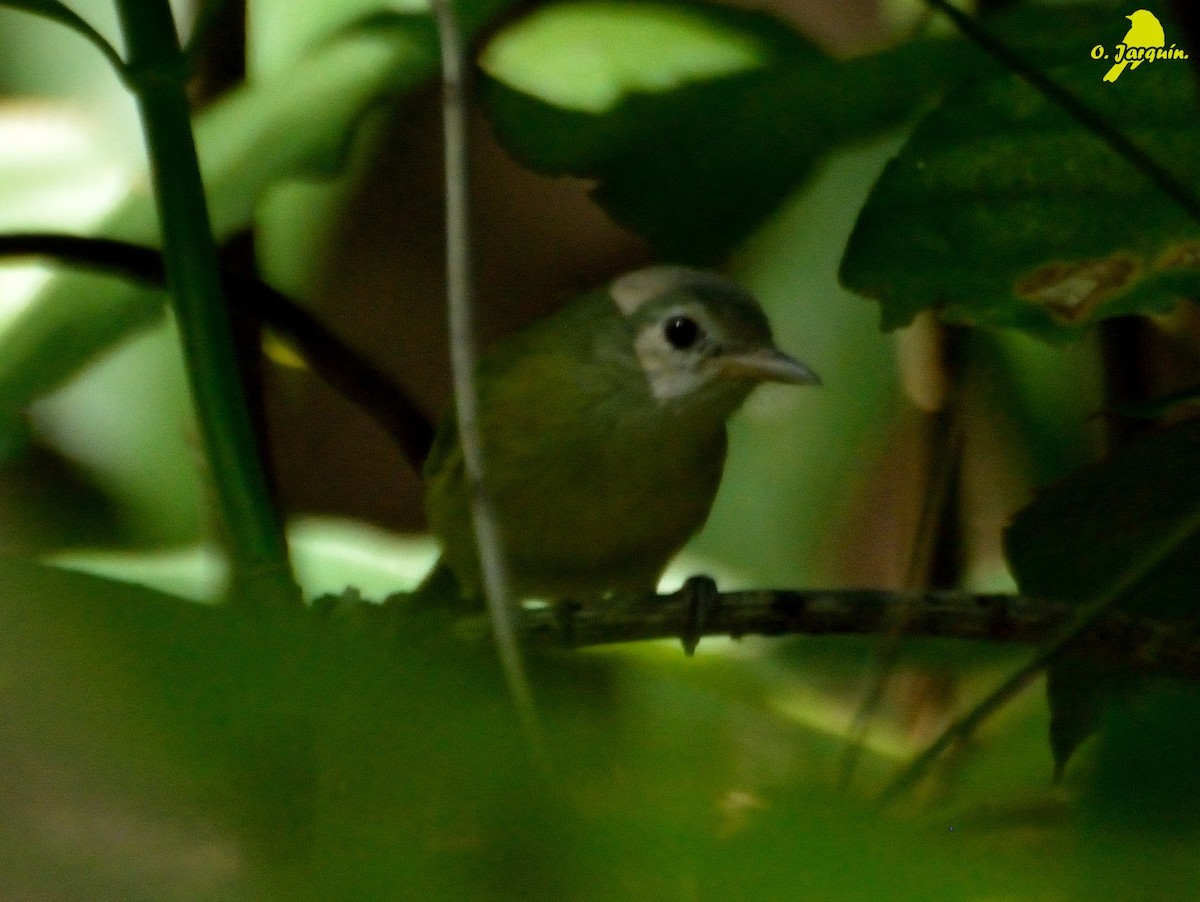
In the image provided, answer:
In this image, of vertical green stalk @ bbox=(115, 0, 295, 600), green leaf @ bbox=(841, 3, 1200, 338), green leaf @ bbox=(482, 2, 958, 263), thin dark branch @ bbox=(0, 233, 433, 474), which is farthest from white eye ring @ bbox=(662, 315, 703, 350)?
vertical green stalk @ bbox=(115, 0, 295, 600)

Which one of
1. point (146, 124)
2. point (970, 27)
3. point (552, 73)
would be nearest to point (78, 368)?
point (146, 124)

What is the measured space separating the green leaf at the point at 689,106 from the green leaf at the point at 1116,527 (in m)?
0.40

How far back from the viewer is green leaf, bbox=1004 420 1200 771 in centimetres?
87

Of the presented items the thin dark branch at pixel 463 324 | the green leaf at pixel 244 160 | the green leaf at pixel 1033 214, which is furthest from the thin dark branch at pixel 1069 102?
the green leaf at pixel 244 160

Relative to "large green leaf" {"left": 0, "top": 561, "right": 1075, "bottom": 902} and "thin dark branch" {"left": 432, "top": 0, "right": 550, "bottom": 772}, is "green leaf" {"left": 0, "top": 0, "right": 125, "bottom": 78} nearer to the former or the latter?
"thin dark branch" {"left": 432, "top": 0, "right": 550, "bottom": 772}

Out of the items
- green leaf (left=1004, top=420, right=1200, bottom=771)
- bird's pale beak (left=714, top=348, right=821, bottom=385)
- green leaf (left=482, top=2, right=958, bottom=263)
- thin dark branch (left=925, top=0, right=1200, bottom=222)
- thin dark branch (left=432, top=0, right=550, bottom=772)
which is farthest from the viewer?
bird's pale beak (left=714, top=348, right=821, bottom=385)

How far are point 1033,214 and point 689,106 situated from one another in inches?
16.7

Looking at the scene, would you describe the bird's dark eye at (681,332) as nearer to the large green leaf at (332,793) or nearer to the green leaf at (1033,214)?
the green leaf at (1033,214)

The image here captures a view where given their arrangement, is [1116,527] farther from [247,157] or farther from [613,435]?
[247,157]

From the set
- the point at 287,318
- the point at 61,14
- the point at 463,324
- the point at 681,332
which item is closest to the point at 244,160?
the point at 287,318

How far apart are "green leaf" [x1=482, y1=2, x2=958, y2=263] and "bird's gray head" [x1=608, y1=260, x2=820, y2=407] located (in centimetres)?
16

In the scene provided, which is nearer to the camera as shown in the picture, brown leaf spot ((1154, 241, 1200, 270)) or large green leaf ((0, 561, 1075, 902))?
large green leaf ((0, 561, 1075, 902))

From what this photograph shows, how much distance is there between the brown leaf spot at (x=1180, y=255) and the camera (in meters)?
0.88

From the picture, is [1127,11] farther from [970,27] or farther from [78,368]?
[78,368]
